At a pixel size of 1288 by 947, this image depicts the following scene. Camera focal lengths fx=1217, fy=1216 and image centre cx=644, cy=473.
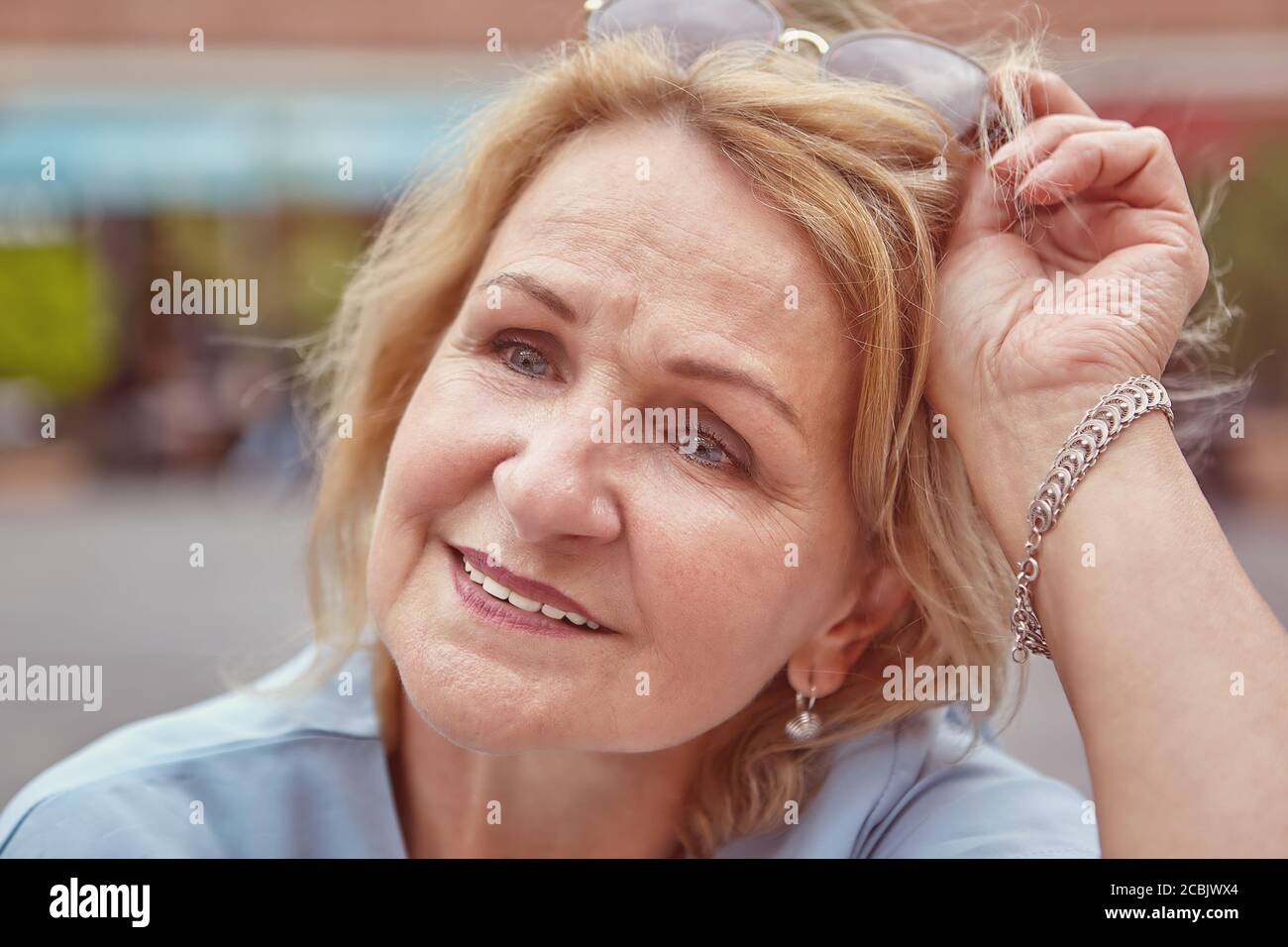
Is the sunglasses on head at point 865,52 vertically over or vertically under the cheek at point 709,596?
over

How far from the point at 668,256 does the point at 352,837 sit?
3.87 ft

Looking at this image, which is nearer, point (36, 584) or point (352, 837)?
point (352, 837)

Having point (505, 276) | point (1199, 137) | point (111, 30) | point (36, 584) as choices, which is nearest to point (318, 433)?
point (505, 276)

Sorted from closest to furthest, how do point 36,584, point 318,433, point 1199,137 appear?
1. point 318,433
2. point 36,584
3. point 1199,137

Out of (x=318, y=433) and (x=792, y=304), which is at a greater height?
(x=792, y=304)

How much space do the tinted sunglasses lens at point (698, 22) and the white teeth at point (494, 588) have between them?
40.8 inches

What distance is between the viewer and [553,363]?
2018mm

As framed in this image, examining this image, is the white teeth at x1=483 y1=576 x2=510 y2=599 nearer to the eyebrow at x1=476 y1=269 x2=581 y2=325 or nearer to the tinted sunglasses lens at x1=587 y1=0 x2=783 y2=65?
the eyebrow at x1=476 y1=269 x2=581 y2=325

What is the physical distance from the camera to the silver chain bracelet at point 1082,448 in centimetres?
184

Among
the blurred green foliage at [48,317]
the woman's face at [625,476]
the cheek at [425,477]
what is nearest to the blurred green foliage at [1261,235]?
the woman's face at [625,476]

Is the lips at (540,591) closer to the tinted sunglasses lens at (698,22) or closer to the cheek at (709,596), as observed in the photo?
the cheek at (709,596)

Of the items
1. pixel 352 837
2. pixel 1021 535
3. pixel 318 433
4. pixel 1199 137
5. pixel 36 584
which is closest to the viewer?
pixel 1021 535

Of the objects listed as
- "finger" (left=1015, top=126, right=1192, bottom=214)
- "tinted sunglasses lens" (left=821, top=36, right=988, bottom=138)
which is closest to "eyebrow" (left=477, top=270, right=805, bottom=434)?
"finger" (left=1015, top=126, right=1192, bottom=214)
